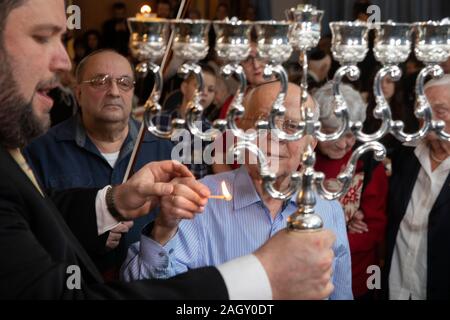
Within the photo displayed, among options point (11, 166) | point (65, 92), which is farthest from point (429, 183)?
point (65, 92)

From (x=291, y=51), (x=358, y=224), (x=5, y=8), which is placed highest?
(x=5, y=8)

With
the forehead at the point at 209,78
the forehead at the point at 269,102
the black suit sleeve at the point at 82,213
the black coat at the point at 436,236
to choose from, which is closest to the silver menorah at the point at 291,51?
the forehead at the point at 269,102

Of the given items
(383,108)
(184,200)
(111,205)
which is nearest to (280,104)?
(383,108)

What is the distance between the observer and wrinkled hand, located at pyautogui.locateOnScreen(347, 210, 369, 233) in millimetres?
2939

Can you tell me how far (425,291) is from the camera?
2688 mm

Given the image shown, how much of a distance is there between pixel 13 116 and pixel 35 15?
0.70 feet

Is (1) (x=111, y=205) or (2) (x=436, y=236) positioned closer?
(1) (x=111, y=205)

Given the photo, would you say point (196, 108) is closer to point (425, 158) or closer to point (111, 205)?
point (111, 205)

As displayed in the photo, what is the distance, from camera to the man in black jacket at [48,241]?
1.35m

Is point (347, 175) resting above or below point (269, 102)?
below

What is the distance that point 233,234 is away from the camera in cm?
200

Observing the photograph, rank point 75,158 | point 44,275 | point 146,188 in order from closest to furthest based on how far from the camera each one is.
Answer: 1. point 44,275
2. point 146,188
3. point 75,158

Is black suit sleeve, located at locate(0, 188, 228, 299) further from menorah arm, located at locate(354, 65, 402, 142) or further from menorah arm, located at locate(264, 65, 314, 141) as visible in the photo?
menorah arm, located at locate(354, 65, 402, 142)
